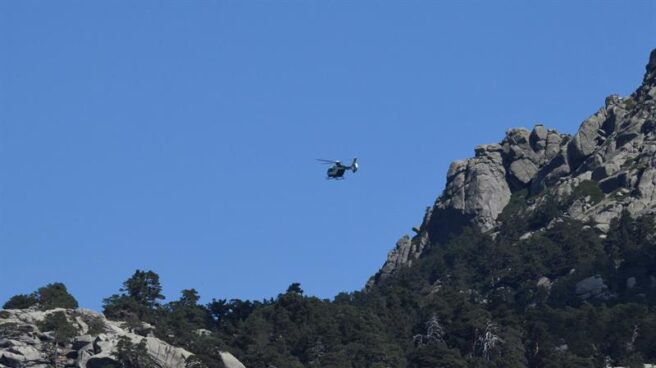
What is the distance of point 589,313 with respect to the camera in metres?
185

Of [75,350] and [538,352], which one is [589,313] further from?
[75,350]

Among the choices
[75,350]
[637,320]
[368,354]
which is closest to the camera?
[75,350]

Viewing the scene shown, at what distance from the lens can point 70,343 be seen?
153 metres

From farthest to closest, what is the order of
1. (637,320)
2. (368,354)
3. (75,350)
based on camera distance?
(637,320)
(368,354)
(75,350)

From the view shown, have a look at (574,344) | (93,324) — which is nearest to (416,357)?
(574,344)

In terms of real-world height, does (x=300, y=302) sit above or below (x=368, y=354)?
above

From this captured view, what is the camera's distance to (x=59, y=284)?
176 metres

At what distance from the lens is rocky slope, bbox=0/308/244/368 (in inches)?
5846

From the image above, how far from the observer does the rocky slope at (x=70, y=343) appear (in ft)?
487

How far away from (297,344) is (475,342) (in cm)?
1912

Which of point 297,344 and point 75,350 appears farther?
point 297,344

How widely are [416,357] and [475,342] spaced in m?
10.7

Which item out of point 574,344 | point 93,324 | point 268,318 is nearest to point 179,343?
point 93,324

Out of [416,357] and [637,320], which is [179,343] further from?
[637,320]
